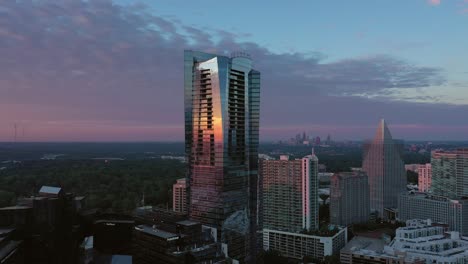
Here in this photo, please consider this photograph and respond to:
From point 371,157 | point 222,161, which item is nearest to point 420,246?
point 222,161

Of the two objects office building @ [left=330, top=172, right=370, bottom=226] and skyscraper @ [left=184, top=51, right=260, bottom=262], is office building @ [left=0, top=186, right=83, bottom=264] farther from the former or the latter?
office building @ [left=330, top=172, right=370, bottom=226]

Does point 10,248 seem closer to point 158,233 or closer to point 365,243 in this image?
point 158,233

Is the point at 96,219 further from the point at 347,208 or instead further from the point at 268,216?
the point at 347,208

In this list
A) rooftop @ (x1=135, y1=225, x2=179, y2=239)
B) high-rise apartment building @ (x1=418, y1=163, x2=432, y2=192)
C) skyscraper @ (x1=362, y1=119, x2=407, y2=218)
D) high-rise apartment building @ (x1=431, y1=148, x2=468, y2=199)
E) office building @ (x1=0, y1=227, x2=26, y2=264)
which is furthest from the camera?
high-rise apartment building @ (x1=418, y1=163, x2=432, y2=192)

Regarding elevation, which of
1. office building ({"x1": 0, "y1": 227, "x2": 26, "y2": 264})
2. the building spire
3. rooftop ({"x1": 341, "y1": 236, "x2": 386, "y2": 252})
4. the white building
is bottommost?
rooftop ({"x1": 341, "y1": 236, "x2": 386, "y2": 252})

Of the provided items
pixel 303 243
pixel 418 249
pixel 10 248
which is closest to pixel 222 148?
pixel 303 243

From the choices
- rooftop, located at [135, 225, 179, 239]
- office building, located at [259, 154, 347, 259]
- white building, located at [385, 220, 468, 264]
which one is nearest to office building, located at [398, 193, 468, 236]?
white building, located at [385, 220, 468, 264]
